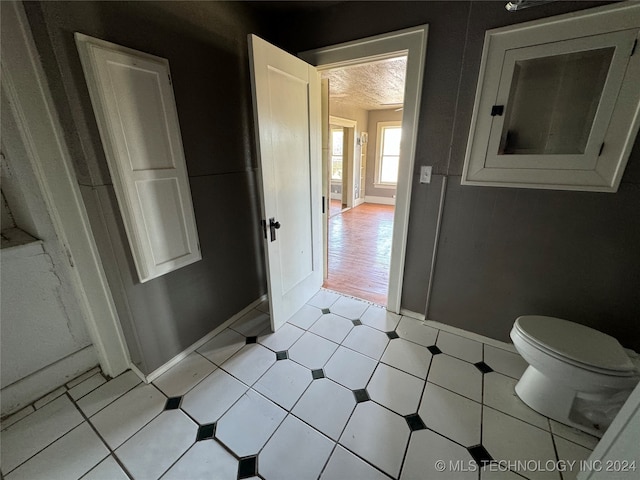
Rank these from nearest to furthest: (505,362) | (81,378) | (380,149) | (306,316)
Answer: (81,378) < (505,362) < (306,316) < (380,149)

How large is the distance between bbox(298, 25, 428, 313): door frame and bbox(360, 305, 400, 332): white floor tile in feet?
0.62

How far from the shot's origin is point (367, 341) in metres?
1.90

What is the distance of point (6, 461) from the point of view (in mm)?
1175

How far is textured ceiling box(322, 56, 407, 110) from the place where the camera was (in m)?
2.82

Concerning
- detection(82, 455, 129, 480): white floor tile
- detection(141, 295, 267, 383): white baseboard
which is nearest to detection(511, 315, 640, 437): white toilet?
detection(141, 295, 267, 383): white baseboard

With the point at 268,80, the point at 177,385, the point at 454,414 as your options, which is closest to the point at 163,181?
the point at 268,80

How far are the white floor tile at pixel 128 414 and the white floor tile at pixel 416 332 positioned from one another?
1642 mm

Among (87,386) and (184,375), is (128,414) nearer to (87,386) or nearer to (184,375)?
(184,375)

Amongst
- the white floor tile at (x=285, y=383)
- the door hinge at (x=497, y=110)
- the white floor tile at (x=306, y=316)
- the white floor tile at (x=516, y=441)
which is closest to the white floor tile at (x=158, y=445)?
the white floor tile at (x=285, y=383)

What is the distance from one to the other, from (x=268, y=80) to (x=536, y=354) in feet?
6.97

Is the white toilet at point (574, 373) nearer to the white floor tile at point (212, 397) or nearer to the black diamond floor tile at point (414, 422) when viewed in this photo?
the black diamond floor tile at point (414, 422)

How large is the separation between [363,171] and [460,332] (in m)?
5.25

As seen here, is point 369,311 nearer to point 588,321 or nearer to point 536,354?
point 536,354

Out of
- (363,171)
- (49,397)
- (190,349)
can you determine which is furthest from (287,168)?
(363,171)
